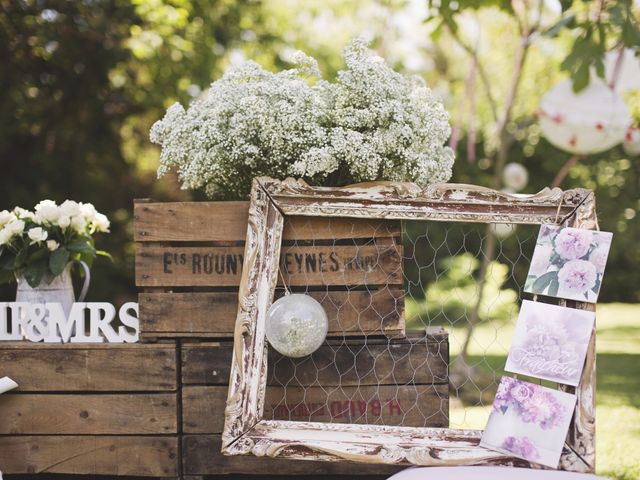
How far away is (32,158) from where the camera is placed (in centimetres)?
782

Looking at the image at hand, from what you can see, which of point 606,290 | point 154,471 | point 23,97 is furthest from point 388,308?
point 606,290

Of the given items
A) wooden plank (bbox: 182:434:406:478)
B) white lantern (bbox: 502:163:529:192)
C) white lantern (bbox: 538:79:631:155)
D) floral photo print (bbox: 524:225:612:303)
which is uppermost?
white lantern (bbox: 502:163:529:192)

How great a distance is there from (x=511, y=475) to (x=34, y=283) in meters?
1.67

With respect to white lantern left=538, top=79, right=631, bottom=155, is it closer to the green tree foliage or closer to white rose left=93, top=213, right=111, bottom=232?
the green tree foliage

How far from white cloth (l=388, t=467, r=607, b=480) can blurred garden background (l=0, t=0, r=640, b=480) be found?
4.05 ft

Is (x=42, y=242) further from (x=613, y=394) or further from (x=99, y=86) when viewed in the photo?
(x=99, y=86)

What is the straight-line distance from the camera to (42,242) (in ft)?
8.54

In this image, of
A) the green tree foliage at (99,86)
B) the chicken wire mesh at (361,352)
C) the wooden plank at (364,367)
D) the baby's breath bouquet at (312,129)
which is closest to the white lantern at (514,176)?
the green tree foliage at (99,86)

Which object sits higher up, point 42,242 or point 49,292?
point 42,242

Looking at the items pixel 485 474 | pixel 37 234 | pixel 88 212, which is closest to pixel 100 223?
pixel 88 212

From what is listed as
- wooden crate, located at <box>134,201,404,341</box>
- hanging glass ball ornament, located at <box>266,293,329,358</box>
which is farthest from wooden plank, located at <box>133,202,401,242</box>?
hanging glass ball ornament, located at <box>266,293,329,358</box>

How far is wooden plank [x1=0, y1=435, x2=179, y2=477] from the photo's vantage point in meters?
2.44

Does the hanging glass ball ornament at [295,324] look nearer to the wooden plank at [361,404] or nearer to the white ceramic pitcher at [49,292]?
the wooden plank at [361,404]

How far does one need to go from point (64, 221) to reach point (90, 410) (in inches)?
25.9
